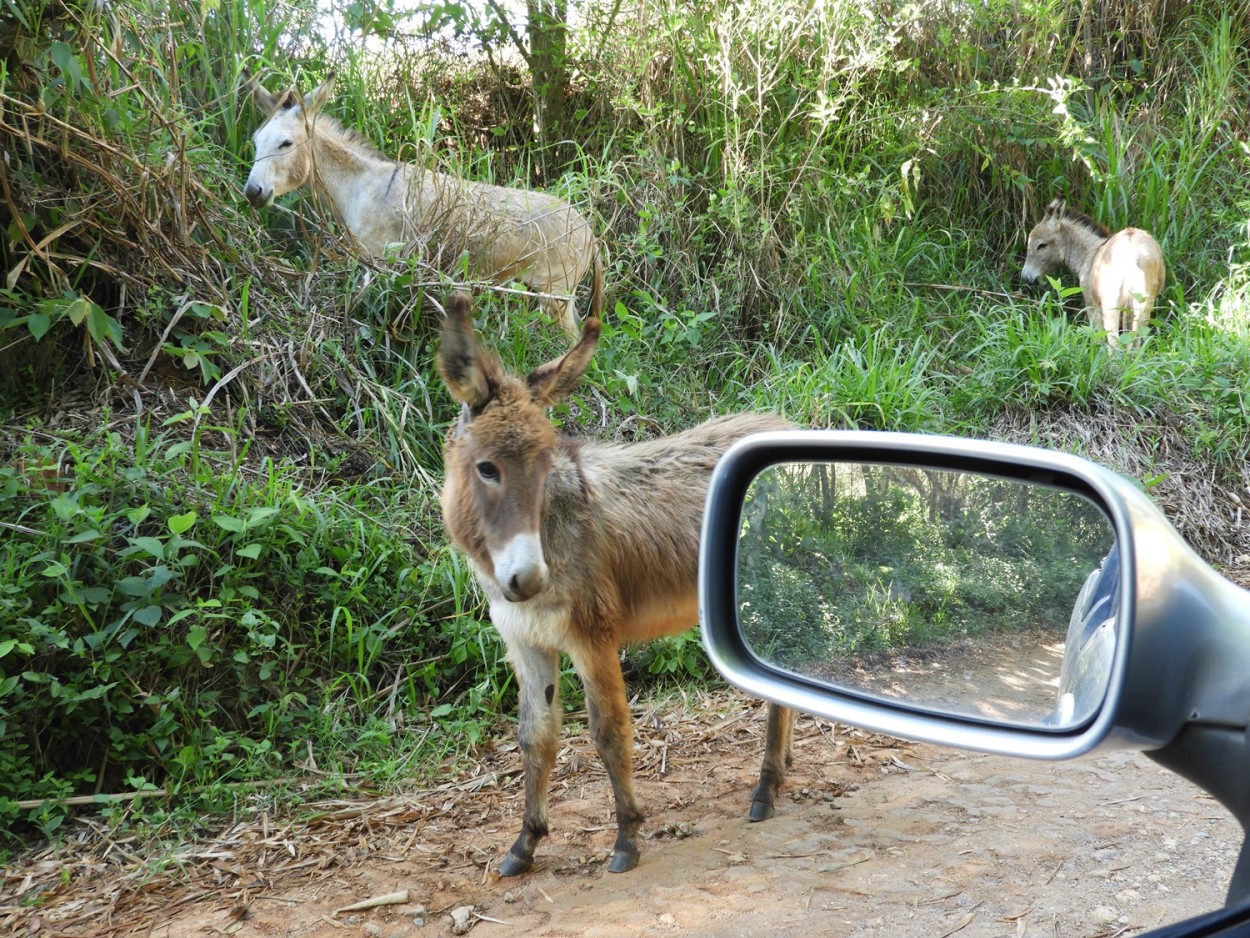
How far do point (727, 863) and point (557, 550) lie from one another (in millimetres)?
1261

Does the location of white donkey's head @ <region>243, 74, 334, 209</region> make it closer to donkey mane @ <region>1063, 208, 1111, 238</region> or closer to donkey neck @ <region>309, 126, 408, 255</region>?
donkey neck @ <region>309, 126, 408, 255</region>

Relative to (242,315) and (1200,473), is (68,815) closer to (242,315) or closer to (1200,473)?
(242,315)

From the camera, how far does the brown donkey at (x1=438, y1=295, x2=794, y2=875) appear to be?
3.45 metres

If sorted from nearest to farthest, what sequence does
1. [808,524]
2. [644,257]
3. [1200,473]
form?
[808,524]
[1200,473]
[644,257]

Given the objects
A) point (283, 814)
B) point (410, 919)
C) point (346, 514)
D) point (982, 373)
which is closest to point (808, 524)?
point (410, 919)

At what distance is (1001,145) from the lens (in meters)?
9.43

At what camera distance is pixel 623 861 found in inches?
144

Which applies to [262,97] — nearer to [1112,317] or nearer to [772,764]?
[772,764]

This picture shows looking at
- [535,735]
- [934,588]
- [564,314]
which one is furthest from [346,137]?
[934,588]

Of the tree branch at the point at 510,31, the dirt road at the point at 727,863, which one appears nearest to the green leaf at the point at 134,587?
the dirt road at the point at 727,863

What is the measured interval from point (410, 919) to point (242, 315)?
3.56m

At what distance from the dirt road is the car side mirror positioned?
130cm

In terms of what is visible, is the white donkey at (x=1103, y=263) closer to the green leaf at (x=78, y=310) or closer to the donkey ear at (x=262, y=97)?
the donkey ear at (x=262, y=97)

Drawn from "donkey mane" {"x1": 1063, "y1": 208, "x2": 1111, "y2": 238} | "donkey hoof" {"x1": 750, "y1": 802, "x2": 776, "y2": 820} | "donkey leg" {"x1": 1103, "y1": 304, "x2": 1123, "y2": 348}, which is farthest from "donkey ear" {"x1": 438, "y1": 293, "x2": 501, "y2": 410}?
"donkey mane" {"x1": 1063, "y1": 208, "x2": 1111, "y2": 238}
